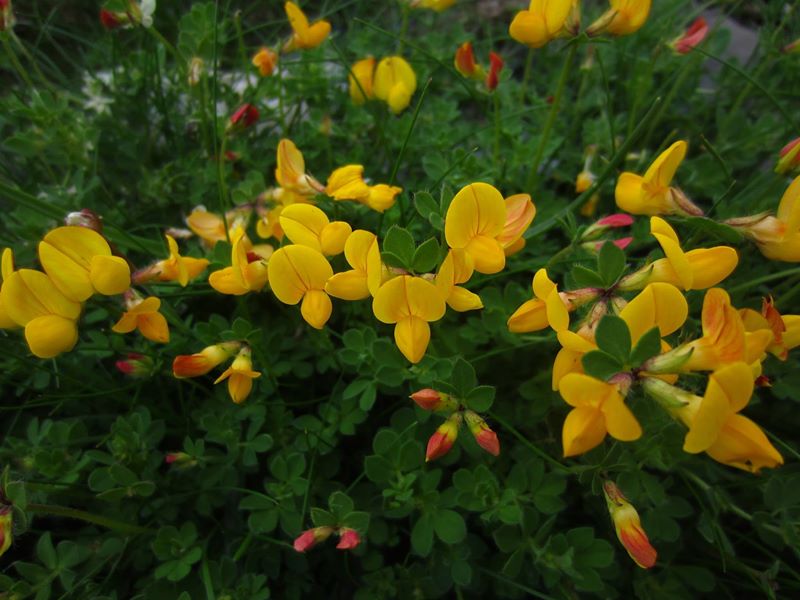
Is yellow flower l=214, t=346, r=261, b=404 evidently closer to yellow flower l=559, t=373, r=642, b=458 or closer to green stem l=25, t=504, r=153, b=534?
green stem l=25, t=504, r=153, b=534

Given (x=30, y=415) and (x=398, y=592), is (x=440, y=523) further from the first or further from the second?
(x=30, y=415)

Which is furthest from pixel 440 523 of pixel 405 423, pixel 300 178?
pixel 300 178

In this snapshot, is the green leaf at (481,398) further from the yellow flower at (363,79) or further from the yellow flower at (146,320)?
the yellow flower at (363,79)

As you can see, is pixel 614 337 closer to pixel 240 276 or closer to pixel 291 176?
pixel 240 276

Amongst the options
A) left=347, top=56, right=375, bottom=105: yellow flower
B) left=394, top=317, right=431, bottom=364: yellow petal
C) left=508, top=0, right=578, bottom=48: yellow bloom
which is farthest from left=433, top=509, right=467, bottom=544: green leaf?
left=347, top=56, right=375, bottom=105: yellow flower

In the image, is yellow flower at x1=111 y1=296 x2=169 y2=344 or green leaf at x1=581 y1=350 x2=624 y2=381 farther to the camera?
yellow flower at x1=111 y1=296 x2=169 y2=344

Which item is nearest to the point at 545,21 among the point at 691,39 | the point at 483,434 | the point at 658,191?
the point at 658,191

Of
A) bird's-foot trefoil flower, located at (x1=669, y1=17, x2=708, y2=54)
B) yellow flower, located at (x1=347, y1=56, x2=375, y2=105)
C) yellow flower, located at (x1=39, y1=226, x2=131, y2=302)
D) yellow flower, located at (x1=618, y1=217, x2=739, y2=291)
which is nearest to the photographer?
yellow flower, located at (x1=618, y1=217, x2=739, y2=291)
